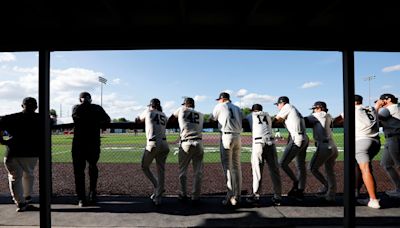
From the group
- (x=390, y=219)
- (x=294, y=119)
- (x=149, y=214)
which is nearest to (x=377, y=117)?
(x=294, y=119)

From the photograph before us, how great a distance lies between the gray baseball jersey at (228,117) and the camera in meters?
5.54

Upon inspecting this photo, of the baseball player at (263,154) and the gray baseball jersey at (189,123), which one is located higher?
the gray baseball jersey at (189,123)

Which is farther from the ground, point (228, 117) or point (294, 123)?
point (228, 117)

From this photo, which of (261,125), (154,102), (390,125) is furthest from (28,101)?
(390,125)

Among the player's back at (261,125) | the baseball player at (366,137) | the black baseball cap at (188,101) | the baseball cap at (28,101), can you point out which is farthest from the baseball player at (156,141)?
the baseball player at (366,137)

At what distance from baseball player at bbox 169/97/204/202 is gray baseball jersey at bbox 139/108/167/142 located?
345 mm

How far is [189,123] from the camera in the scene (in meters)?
5.59

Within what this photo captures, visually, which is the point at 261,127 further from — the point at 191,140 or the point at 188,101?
the point at 188,101

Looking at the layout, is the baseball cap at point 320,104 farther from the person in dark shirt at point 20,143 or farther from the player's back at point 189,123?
the person in dark shirt at point 20,143

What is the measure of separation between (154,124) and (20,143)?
7.93ft
